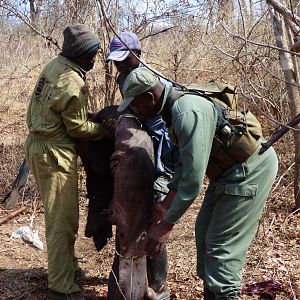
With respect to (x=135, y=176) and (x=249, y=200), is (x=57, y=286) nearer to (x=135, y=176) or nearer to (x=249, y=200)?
(x=135, y=176)

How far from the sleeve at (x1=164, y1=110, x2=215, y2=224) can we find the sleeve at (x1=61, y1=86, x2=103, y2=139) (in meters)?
1.18

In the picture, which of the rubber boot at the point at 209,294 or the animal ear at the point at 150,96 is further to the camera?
the rubber boot at the point at 209,294

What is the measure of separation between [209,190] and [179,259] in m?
1.88

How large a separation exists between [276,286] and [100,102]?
3610 mm

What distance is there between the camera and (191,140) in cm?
297

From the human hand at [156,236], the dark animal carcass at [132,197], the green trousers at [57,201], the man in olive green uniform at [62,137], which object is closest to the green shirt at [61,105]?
the man in olive green uniform at [62,137]

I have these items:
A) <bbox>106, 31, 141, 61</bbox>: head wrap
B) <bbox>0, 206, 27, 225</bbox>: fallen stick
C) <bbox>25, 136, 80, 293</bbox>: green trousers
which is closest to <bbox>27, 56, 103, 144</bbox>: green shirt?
<bbox>25, 136, 80, 293</bbox>: green trousers

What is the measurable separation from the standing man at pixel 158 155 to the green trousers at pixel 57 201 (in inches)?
25.4

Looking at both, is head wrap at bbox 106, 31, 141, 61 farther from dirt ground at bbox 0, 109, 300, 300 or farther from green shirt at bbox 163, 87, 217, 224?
dirt ground at bbox 0, 109, 300, 300

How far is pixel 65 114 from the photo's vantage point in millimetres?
4074

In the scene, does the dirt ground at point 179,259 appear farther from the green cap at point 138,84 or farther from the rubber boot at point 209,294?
the green cap at point 138,84

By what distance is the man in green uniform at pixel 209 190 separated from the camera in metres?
3.03

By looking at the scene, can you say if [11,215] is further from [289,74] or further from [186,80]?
[186,80]

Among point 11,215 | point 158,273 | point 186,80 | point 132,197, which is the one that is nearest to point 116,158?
point 132,197
